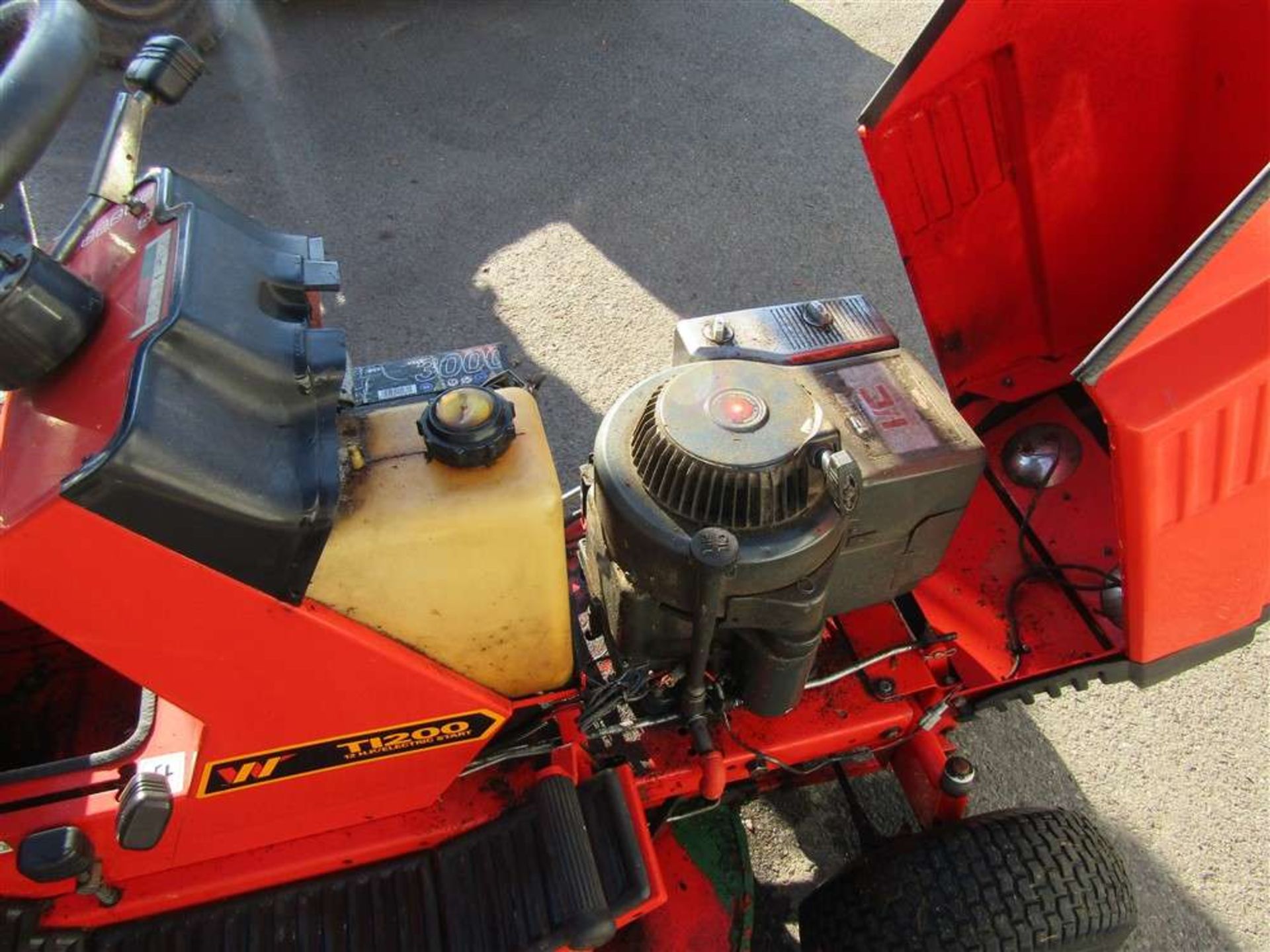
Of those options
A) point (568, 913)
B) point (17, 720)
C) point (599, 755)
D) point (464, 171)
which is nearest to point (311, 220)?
→ point (464, 171)

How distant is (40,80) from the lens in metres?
1.05

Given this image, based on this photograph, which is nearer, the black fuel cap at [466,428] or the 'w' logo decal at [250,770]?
the black fuel cap at [466,428]

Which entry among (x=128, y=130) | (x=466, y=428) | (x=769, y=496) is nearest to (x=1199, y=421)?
(x=769, y=496)

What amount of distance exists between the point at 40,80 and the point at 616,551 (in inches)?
35.3

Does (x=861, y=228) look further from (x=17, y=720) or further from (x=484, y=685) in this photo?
(x=17, y=720)

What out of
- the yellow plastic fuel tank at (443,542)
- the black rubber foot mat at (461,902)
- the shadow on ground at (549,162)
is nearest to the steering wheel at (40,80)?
the yellow plastic fuel tank at (443,542)

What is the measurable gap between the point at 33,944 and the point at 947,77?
193 cm

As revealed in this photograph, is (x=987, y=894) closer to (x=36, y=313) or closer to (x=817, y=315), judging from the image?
(x=817, y=315)

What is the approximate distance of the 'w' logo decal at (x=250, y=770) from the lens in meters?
1.28

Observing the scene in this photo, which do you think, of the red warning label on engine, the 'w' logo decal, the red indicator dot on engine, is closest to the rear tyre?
the red warning label on engine

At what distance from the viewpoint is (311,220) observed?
3.62 m

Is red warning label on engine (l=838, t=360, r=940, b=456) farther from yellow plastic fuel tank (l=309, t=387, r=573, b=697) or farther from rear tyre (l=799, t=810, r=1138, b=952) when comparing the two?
rear tyre (l=799, t=810, r=1138, b=952)

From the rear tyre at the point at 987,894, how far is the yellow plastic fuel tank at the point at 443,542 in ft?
2.45

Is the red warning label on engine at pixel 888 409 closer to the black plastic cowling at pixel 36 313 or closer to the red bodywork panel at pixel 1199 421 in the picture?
the red bodywork panel at pixel 1199 421
